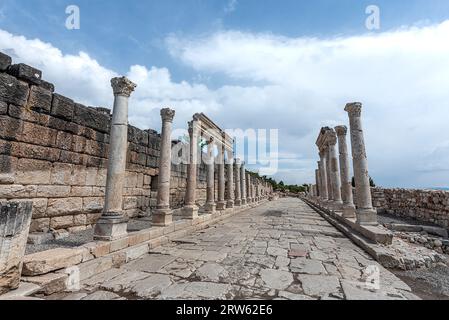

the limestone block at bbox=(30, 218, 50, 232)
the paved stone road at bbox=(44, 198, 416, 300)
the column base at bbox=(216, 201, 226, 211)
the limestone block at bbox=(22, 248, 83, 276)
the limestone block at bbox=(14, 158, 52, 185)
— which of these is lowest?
the paved stone road at bbox=(44, 198, 416, 300)

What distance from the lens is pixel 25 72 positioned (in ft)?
19.9

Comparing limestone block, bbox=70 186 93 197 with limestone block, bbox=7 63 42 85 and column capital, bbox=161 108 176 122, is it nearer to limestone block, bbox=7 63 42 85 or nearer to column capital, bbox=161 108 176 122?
limestone block, bbox=7 63 42 85

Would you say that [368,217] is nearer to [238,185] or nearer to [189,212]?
[189,212]

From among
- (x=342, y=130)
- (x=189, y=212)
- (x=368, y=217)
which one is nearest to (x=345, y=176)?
(x=342, y=130)

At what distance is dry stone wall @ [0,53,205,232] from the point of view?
578 centimetres

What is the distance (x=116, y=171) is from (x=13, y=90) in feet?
9.91

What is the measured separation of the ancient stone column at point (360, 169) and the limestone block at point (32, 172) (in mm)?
9027

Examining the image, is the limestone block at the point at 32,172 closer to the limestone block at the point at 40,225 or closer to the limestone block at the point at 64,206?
the limestone block at the point at 64,206

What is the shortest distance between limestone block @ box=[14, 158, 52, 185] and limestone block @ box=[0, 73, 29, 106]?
1384 mm

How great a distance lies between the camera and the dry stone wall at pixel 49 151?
5.78m

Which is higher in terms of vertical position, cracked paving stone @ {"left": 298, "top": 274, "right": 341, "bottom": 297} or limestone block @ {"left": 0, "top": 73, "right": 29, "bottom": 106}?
limestone block @ {"left": 0, "top": 73, "right": 29, "bottom": 106}

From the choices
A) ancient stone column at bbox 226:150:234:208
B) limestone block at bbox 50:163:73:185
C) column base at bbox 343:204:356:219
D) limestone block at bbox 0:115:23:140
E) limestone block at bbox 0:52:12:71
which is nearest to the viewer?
limestone block at bbox 0:115:23:140

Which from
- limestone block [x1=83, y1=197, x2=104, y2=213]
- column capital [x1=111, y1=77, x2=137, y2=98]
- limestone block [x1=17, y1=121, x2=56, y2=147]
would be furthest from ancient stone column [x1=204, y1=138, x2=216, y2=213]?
limestone block [x1=17, y1=121, x2=56, y2=147]

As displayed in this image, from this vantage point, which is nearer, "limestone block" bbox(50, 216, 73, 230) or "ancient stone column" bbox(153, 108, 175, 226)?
"limestone block" bbox(50, 216, 73, 230)
